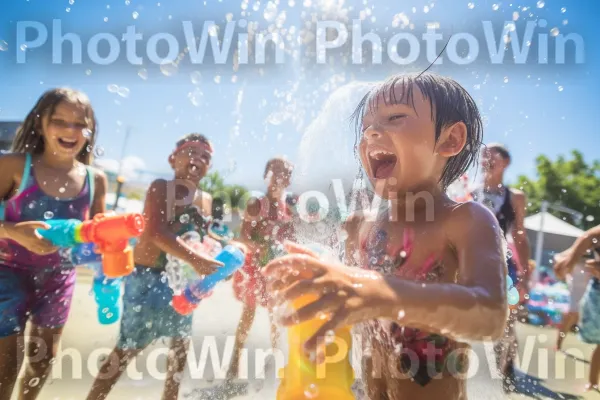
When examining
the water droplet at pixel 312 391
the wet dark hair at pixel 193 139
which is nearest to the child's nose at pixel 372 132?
the water droplet at pixel 312 391

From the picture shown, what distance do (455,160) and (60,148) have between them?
2.05 meters

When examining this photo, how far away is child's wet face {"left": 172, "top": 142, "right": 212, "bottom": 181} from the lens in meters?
3.15

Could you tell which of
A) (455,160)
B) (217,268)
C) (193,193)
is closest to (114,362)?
(217,268)

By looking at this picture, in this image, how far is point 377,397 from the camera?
154 centimetres

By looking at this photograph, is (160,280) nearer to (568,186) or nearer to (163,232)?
(163,232)

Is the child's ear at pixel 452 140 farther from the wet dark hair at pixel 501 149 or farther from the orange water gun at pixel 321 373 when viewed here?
the wet dark hair at pixel 501 149

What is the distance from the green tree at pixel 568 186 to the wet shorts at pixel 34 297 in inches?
1234

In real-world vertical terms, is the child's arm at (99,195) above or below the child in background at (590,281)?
above

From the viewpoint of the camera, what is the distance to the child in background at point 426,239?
3.41 feet

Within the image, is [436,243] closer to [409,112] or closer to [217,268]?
[409,112]

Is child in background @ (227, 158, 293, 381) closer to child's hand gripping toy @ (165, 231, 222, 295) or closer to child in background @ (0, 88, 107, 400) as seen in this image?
child's hand gripping toy @ (165, 231, 222, 295)

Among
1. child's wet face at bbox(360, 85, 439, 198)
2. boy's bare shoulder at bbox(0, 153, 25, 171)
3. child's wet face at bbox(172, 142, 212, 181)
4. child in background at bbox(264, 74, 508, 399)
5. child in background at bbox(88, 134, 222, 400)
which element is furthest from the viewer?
child's wet face at bbox(172, 142, 212, 181)

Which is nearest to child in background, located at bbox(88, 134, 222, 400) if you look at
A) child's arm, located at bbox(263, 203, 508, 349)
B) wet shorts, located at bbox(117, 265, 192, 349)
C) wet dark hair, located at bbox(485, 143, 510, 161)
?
wet shorts, located at bbox(117, 265, 192, 349)

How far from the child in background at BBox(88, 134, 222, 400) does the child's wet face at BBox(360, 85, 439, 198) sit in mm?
1423
